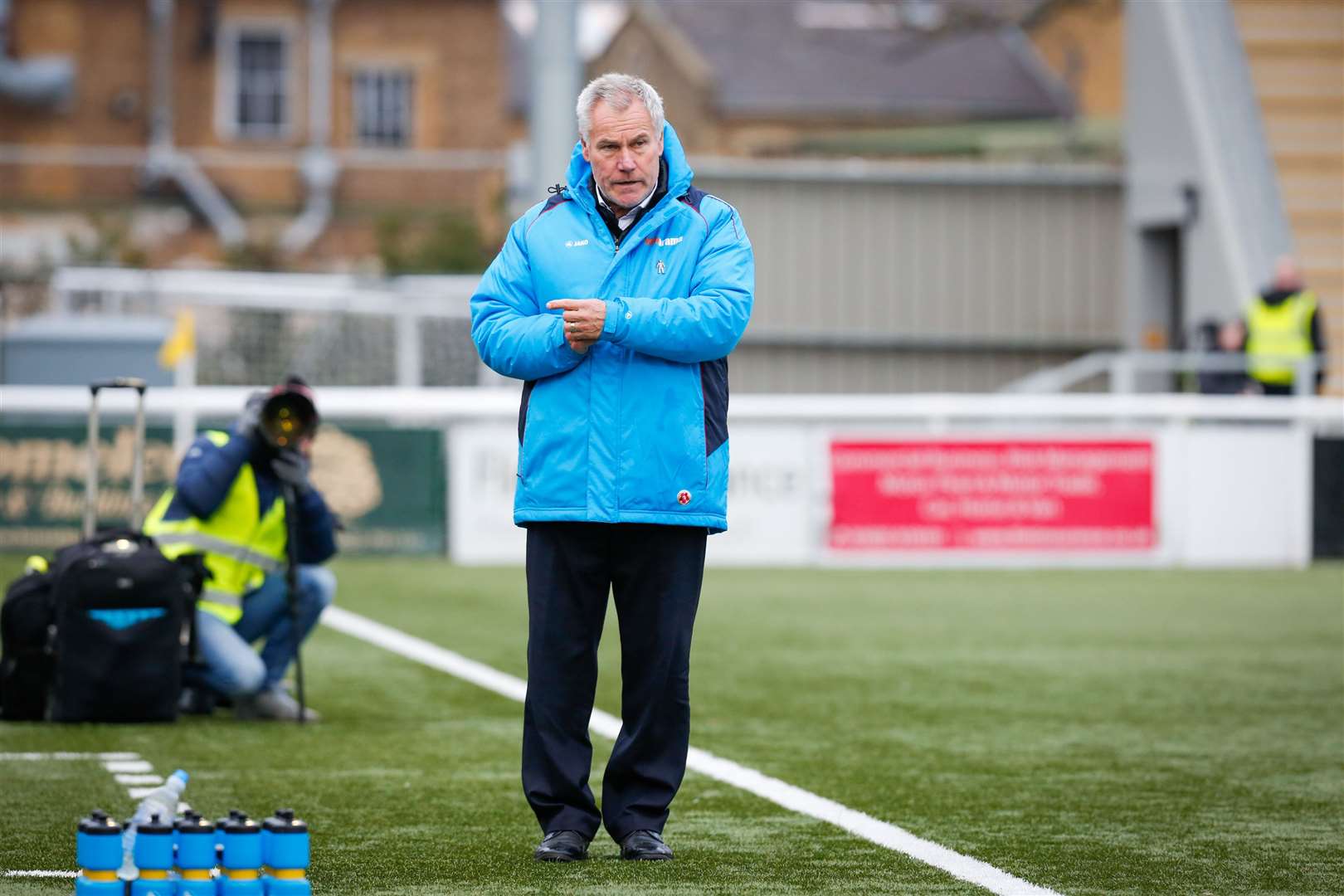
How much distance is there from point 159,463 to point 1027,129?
1806cm

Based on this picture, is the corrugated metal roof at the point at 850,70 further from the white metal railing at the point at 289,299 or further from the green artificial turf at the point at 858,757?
the green artificial turf at the point at 858,757

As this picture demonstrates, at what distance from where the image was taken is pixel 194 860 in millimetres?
4848

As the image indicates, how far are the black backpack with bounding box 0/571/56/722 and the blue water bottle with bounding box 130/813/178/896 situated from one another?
430cm

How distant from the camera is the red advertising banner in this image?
18.9 metres

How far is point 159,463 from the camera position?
1833 cm

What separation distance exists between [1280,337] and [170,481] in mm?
9201

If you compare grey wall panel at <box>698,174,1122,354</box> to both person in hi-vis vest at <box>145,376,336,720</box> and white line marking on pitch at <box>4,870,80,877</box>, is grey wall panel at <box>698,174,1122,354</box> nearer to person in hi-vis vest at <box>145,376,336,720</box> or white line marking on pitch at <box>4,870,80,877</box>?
person in hi-vis vest at <box>145,376,336,720</box>

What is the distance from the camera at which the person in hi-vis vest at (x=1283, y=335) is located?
2061cm

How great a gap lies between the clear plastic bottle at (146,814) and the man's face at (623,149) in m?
1.76

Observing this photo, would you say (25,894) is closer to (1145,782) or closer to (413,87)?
(1145,782)

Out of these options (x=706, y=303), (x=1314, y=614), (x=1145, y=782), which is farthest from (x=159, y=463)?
(x=706, y=303)

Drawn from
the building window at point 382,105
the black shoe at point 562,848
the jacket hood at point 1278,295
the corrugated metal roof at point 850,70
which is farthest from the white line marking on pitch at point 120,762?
the corrugated metal roof at point 850,70

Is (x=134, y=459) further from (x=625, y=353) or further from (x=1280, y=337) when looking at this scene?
(x=1280, y=337)

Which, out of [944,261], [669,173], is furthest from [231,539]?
[944,261]
